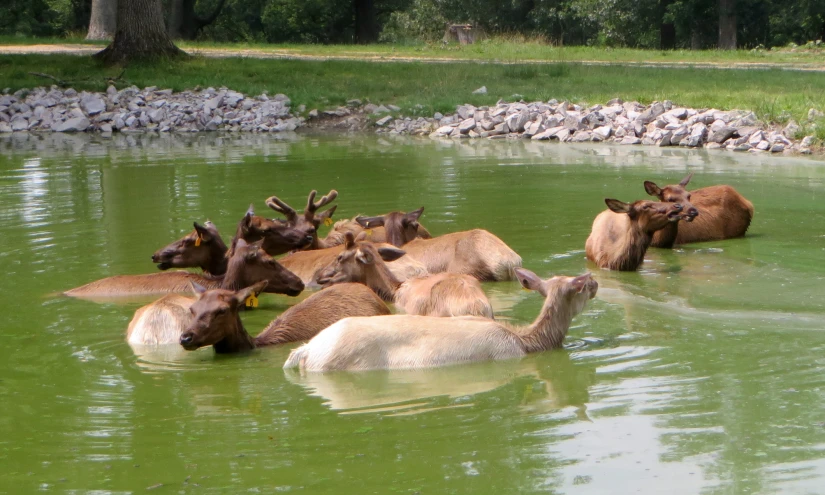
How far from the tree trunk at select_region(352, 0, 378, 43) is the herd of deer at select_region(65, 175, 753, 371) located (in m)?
34.8

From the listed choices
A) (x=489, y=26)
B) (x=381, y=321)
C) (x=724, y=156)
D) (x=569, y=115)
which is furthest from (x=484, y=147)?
(x=489, y=26)

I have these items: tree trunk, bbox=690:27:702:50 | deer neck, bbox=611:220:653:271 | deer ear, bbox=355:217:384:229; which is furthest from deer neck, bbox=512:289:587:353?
tree trunk, bbox=690:27:702:50

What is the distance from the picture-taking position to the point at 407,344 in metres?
7.18

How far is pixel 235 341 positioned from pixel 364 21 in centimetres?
3989

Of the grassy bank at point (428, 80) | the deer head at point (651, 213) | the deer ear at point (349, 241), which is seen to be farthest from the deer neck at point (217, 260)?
the grassy bank at point (428, 80)

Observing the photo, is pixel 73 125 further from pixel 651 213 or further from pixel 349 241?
pixel 651 213

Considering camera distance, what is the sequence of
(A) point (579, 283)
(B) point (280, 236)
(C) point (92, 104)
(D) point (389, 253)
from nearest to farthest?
(A) point (579, 283), (D) point (389, 253), (B) point (280, 236), (C) point (92, 104)

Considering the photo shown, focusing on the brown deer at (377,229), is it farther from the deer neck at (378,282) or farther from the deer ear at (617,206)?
the deer ear at (617,206)

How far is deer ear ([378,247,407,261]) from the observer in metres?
9.78

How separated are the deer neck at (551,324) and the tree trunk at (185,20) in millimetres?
39490

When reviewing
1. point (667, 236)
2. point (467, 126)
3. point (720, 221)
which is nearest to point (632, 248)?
point (667, 236)

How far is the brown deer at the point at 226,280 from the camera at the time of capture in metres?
9.30

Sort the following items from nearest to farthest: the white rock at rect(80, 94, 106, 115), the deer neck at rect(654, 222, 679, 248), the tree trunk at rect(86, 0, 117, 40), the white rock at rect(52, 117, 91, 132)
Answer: the deer neck at rect(654, 222, 679, 248)
the white rock at rect(52, 117, 91, 132)
the white rock at rect(80, 94, 106, 115)
the tree trunk at rect(86, 0, 117, 40)

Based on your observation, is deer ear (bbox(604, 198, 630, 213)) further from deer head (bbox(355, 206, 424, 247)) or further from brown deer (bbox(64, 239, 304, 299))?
brown deer (bbox(64, 239, 304, 299))
